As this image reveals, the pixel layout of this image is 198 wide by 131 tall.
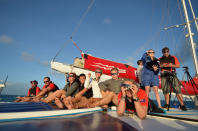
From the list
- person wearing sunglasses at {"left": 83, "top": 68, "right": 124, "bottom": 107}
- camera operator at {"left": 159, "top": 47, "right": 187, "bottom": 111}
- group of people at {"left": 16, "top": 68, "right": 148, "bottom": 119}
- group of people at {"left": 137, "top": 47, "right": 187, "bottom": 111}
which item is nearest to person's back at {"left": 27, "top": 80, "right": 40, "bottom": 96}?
group of people at {"left": 16, "top": 68, "right": 148, "bottom": 119}

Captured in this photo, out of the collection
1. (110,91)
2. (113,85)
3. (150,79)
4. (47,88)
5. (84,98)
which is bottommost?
(84,98)

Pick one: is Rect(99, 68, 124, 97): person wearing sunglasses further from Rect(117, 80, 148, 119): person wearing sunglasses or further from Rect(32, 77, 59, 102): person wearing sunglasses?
Rect(32, 77, 59, 102): person wearing sunglasses

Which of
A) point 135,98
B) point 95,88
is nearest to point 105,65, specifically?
point 95,88

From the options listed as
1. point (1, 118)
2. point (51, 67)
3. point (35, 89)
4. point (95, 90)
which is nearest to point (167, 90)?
point (95, 90)

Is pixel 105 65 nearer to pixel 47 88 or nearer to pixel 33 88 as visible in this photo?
pixel 47 88

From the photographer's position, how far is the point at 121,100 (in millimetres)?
1922

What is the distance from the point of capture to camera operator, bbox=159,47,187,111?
10.8ft

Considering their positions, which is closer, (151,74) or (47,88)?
(151,74)

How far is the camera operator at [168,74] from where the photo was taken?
10.8ft

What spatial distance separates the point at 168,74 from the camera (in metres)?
3.51

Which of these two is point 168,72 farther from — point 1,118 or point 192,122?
point 1,118

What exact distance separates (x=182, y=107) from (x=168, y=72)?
1.03 m

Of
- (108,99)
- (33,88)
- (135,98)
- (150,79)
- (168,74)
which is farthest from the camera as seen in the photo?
(33,88)

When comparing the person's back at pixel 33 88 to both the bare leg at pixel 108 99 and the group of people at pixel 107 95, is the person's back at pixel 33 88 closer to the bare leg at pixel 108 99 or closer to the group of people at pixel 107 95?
the group of people at pixel 107 95
